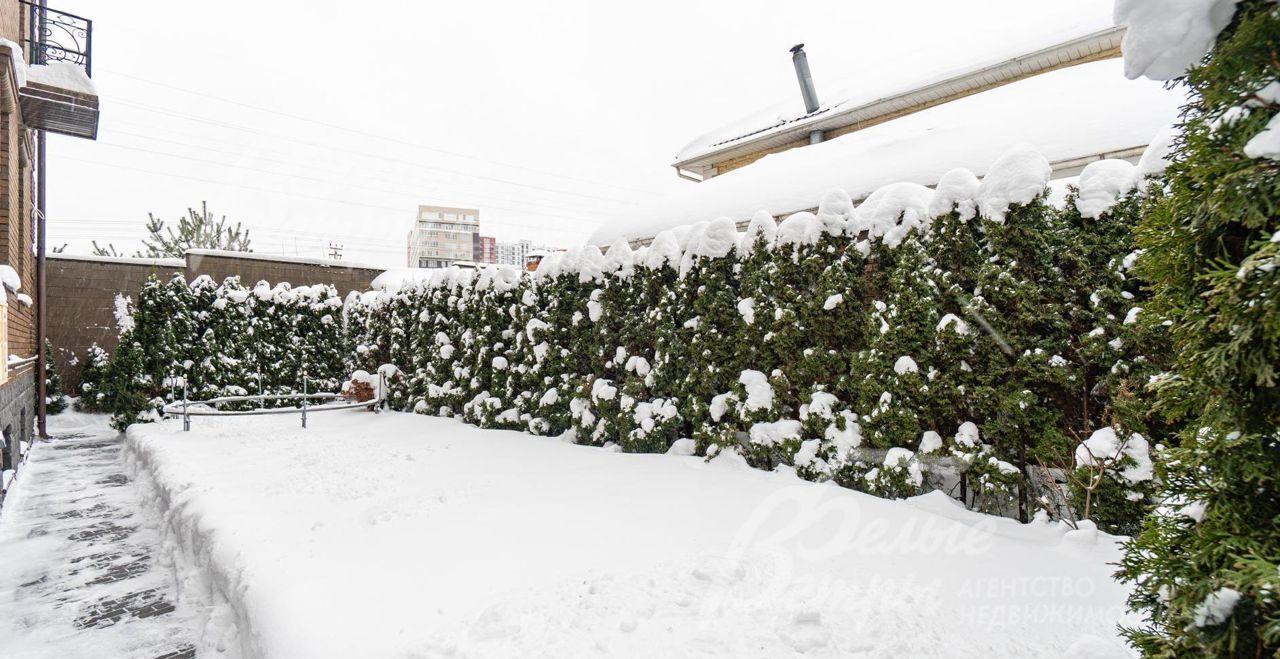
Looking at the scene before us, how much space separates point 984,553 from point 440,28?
41175mm

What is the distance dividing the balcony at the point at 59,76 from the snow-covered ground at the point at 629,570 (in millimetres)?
6594

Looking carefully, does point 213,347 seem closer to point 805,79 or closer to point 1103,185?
point 805,79

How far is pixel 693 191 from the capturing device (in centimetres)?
868

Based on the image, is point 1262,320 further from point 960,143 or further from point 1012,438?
point 960,143

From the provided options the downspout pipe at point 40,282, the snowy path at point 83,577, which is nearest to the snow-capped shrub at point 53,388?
the downspout pipe at point 40,282

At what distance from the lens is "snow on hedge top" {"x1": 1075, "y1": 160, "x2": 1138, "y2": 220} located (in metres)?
2.89

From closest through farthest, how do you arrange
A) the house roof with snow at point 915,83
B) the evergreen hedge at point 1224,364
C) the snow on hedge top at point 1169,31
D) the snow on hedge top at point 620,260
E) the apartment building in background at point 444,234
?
the evergreen hedge at point 1224,364, the snow on hedge top at point 1169,31, the snow on hedge top at point 620,260, the house roof with snow at point 915,83, the apartment building in background at point 444,234

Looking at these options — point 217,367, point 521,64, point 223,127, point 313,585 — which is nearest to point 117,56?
point 223,127

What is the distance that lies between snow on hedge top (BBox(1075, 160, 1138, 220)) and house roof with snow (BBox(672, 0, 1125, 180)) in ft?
19.9

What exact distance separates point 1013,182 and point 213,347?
38.4ft

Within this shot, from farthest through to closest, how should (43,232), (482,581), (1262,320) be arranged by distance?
(43,232) → (482,581) → (1262,320)

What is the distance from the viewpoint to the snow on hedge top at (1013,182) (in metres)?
3.15

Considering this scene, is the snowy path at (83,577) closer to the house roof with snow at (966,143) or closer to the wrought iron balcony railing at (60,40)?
the house roof with snow at (966,143)

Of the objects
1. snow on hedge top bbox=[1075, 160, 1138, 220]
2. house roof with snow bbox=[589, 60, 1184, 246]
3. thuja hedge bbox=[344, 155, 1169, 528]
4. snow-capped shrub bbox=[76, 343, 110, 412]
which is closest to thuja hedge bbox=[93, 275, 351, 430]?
snow-capped shrub bbox=[76, 343, 110, 412]
